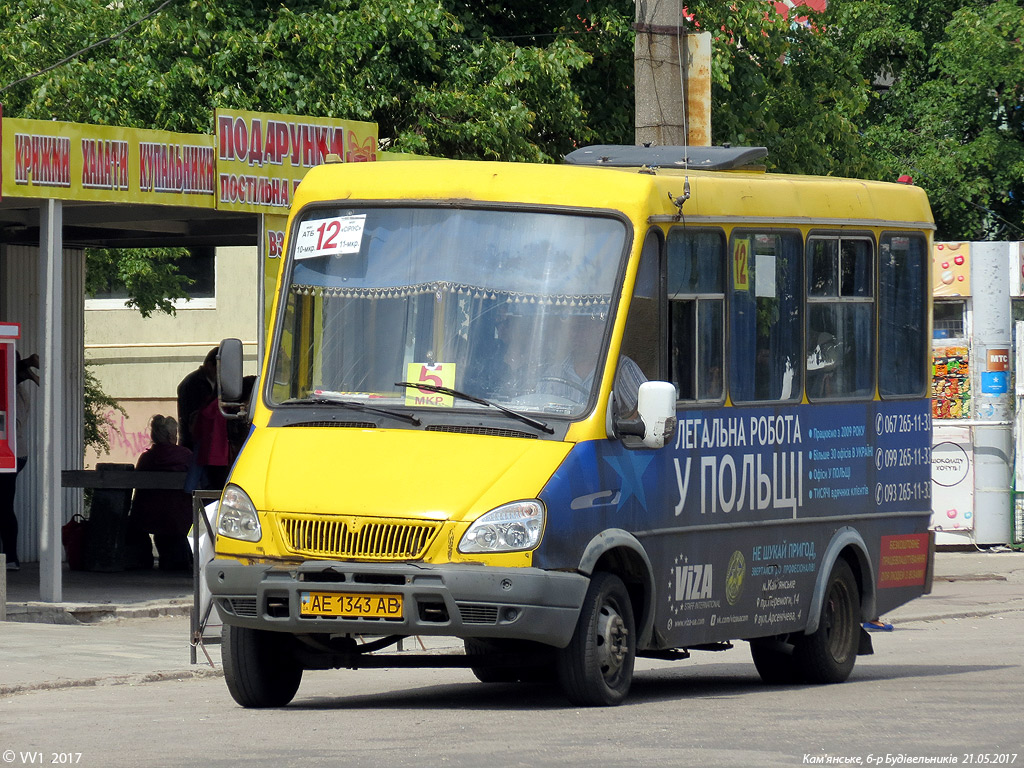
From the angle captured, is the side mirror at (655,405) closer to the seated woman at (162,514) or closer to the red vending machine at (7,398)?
the red vending machine at (7,398)

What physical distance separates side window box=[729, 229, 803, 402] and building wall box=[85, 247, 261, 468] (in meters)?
27.2

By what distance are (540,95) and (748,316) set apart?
536 inches

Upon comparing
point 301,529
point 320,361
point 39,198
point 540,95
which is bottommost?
point 301,529

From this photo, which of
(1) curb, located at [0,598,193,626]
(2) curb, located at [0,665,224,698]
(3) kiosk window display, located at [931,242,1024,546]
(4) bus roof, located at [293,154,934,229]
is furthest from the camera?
(3) kiosk window display, located at [931,242,1024,546]

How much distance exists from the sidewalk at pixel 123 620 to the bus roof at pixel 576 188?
3368 millimetres

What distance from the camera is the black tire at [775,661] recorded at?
38.0 ft

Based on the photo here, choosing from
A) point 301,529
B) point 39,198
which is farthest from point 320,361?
point 39,198

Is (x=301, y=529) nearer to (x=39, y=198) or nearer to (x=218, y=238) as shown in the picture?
(x=39, y=198)

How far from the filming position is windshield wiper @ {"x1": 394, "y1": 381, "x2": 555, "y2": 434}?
937cm

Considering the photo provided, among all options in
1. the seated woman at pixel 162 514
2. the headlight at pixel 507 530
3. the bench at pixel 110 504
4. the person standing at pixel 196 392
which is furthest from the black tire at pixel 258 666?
the seated woman at pixel 162 514

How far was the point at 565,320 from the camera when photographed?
964 cm

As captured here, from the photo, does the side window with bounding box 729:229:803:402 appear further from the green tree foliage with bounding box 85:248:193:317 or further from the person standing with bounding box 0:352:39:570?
the green tree foliage with bounding box 85:248:193:317

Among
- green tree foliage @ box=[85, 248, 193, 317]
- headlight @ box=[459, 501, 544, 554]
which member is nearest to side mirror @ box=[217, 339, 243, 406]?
headlight @ box=[459, 501, 544, 554]

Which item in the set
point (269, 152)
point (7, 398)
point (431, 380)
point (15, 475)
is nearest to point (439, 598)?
point (431, 380)
